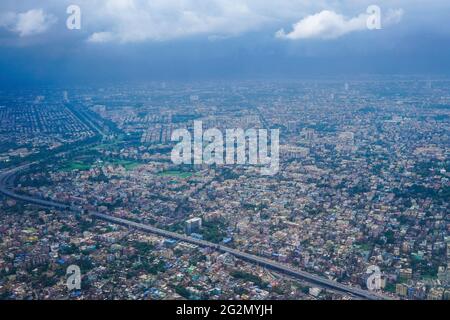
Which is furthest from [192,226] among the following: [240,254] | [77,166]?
[77,166]

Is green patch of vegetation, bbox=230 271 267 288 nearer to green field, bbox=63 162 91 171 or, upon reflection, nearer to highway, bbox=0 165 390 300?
highway, bbox=0 165 390 300

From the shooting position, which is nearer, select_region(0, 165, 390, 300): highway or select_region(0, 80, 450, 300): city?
select_region(0, 165, 390, 300): highway

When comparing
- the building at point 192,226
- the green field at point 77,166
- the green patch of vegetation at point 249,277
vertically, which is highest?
the green field at point 77,166

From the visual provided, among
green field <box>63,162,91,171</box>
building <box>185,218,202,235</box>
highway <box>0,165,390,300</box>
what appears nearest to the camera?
highway <box>0,165,390,300</box>

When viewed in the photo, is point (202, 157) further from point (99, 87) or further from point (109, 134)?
point (99, 87)

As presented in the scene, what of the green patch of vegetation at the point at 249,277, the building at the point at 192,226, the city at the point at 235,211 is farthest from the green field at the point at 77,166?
the green patch of vegetation at the point at 249,277

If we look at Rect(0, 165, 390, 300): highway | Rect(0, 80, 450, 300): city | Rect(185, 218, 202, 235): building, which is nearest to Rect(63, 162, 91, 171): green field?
Rect(0, 80, 450, 300): city

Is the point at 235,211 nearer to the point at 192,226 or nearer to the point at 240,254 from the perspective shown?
the point at 192,226

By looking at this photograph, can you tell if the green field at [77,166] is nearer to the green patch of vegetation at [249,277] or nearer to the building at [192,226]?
the building at [192,226]

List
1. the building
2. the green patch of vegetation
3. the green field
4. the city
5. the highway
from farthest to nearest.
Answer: the green field
the building
the city
the green patch of vegetation
the highway

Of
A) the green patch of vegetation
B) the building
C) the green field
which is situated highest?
the green field

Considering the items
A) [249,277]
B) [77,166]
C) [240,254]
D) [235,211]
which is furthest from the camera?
[77,166]
